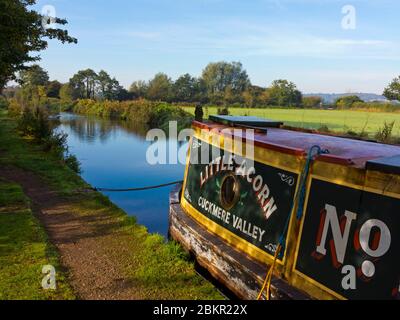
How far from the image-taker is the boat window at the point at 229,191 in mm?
5523

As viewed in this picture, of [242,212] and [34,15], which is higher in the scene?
[34,15]

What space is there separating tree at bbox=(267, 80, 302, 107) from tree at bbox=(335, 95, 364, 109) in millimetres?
7256

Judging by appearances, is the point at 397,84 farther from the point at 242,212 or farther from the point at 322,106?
the point at 242,212

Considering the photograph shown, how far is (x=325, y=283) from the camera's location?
392 centimetres

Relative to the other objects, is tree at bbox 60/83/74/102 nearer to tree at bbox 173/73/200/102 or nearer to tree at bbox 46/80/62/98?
tree at bbox 46/80/62/98

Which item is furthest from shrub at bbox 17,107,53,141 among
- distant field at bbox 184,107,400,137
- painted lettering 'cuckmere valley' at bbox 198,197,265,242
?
painted lettering 'cuckmere valley' at bbox 198,197,265,242

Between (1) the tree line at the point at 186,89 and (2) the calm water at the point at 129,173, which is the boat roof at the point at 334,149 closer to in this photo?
(2) the calm water at the point at 129,173

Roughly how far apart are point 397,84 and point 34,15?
3527 cm

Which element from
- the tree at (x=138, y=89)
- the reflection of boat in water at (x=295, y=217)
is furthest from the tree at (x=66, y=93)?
the reflection of boat in water at (x=295, y=217)

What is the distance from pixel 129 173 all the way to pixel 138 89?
74.1m

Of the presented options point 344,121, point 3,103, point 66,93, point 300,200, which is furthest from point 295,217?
point 66,93

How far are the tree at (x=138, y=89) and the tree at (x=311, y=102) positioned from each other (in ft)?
111

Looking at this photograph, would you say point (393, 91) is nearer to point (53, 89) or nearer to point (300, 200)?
point (300, 200)
